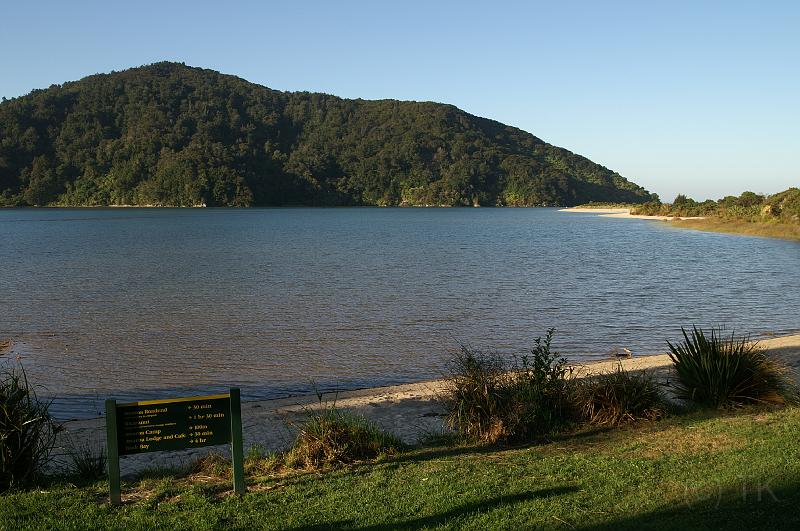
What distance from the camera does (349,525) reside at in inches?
210

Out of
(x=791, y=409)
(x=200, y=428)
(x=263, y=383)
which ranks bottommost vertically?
(x=263, y=383)

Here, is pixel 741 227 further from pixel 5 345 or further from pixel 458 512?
pixel 458 512

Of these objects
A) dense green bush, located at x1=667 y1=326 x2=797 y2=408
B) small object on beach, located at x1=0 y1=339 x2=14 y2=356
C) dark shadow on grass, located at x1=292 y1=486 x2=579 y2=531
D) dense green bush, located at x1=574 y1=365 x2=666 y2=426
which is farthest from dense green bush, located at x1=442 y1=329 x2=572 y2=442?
small object on beach, located at x1=0 y1=339 x2=14 y2=356

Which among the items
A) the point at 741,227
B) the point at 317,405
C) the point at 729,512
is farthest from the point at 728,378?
the point at 741,227

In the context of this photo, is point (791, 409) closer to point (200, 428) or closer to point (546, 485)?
point (546, 485)

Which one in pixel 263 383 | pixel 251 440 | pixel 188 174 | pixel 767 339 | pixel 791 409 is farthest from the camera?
pixel 188 174

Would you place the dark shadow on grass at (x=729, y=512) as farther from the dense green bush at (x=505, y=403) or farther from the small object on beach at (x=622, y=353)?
the small object on beach at (x=622, y=353)

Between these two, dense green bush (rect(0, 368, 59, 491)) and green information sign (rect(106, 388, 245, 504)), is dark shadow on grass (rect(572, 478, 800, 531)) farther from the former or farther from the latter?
dense green bush (rect(0, 368, 59, 491))

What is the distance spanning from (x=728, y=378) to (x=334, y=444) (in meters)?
4.88

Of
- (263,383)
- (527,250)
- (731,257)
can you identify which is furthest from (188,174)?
(263,383)

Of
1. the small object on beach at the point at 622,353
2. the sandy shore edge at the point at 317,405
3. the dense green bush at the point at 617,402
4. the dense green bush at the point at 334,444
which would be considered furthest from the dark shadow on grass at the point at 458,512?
the small object on beach at the point at 622,353

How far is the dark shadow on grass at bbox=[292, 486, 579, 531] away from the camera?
527 centimetres

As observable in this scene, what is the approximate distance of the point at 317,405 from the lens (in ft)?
37.5

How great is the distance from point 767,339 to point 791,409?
912 cm
